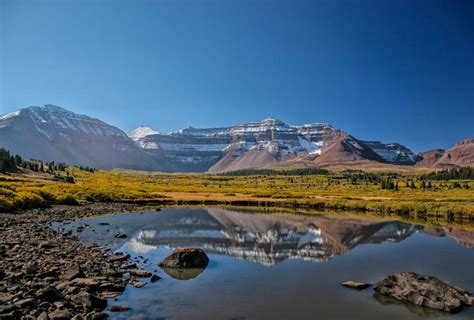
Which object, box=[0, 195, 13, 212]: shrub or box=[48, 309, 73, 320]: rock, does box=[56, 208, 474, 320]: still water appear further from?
box=[0, 195, 13, 212]: shrub

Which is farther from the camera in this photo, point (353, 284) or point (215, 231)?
point (215, 231)

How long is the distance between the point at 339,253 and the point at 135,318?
22433 mm

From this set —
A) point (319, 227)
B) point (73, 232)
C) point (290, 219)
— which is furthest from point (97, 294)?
point (290, 219)

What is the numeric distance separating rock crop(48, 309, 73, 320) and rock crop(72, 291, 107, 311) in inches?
52.7

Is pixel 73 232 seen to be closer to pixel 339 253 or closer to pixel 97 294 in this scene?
pixel 97 294

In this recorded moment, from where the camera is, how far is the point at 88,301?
17.4 m

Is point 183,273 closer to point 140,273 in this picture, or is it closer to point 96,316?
point 140,273

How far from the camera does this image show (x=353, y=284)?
23.2 meters

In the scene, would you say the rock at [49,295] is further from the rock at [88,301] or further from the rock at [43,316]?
the rock at [43,316]

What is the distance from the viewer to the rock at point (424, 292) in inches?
781

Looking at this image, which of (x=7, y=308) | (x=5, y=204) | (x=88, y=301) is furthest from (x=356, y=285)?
(x=5, y=204)

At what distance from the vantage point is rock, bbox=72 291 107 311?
1728cm

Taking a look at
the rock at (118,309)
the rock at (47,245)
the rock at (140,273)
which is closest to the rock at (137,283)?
the rock at (140,273)

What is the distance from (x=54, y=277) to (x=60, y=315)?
5884 millimetres
